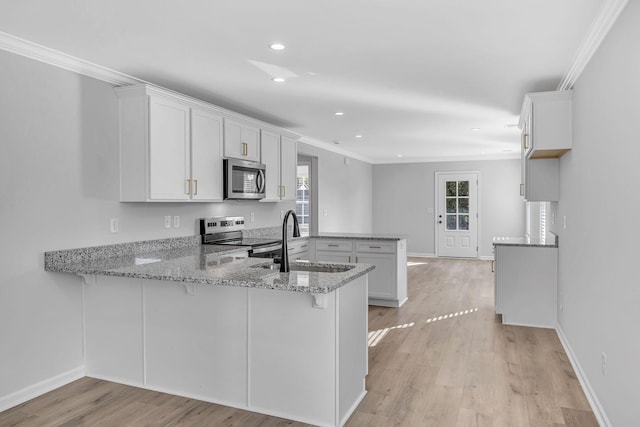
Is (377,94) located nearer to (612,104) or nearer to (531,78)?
(531,78)

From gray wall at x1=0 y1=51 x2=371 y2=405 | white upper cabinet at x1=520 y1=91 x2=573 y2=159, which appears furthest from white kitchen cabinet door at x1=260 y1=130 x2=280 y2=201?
white upper cabinet at x1=520 y1=91 x2=573 y2=159

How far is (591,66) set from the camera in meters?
2.98

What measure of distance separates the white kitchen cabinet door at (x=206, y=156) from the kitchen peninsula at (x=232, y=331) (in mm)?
1002

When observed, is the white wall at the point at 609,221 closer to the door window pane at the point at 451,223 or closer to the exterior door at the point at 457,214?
the exterior door at the point at 457,214

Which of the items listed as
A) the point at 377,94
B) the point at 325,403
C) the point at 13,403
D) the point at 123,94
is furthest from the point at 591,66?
the point at 13,403

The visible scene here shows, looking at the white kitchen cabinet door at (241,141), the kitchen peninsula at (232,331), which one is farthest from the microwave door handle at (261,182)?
the kitchen peninsula at (232,331)

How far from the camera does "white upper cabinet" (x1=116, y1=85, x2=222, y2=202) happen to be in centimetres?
357

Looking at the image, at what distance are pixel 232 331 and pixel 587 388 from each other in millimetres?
2338

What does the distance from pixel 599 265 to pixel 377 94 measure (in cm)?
241

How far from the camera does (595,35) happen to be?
2721mm

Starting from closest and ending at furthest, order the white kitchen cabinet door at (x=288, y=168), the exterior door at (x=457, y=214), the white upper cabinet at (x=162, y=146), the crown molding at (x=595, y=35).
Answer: the crown molding at (x=595, y=35)
the white upper cabinet at (x=162, y=146)
the white kitchen cabinet door at (x=288, y=168)
the exterior door at (x=457, y=214)

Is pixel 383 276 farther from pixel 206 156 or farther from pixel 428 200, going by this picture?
pixel 428 200

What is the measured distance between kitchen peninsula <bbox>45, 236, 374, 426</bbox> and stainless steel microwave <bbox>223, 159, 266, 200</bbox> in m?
1.27

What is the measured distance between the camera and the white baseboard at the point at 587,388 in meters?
2.56
